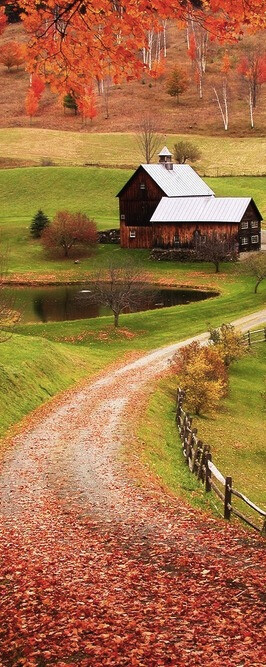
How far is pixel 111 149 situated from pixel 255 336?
79.2 metres

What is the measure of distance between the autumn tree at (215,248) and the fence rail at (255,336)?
23939 millimetres

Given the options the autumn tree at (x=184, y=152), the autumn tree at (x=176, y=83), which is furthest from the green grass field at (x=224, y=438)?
the autumn tree at (x=176, y=83)

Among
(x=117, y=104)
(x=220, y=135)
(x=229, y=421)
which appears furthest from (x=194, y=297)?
(x=117, y=104)

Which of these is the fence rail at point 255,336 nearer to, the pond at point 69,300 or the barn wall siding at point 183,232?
the pond at point 69,300

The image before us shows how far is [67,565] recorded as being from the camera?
45.8 ft

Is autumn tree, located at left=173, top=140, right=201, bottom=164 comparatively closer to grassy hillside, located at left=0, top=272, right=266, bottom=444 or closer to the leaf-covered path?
grassy hillside, located at left=0, top=272, right=266, bottom=444

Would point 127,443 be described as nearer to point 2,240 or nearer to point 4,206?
point 2,240

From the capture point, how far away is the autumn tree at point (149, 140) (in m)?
113

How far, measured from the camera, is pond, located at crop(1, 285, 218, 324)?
58.0 metres

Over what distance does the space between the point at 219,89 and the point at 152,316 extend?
344ft

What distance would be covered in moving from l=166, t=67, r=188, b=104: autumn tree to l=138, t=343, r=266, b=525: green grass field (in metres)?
113

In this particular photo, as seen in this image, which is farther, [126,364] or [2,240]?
[2,240]

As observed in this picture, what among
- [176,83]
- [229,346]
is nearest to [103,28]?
[229,346]

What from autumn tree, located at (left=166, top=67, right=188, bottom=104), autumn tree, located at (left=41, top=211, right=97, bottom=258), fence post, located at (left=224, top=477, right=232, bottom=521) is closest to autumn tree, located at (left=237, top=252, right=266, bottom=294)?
autumn tree, located at (left=41, top=211, right=97, bottom=258)
